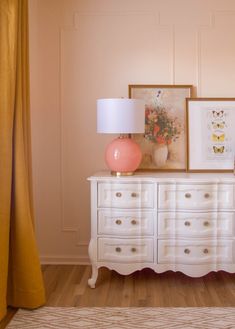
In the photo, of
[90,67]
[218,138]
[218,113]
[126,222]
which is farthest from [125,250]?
[90,67]

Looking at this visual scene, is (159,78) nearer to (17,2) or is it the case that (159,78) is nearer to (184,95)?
(184,95)

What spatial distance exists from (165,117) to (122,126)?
62 centimetres

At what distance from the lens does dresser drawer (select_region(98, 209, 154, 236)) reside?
10.1 ft

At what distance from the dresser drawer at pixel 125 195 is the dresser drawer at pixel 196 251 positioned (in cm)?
33

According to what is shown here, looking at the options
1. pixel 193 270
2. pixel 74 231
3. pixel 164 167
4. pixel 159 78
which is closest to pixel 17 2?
pixel 159 78

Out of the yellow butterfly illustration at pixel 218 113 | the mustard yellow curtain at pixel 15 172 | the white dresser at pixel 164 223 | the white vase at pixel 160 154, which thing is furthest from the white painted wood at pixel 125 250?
the yellow butterfly illustration at pixel 218 113

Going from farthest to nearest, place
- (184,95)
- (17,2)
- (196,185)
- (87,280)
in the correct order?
(184,95) < (87,280) < (196,185) < (17,2)

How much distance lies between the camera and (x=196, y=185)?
3.03 metres

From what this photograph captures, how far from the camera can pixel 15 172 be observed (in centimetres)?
260

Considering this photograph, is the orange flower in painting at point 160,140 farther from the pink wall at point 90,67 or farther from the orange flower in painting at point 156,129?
the pink wall at point 90,67

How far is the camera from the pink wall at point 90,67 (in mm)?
3504

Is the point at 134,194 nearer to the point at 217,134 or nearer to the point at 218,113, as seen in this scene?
the point at 217,134

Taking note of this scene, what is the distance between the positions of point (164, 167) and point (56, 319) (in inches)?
60.2

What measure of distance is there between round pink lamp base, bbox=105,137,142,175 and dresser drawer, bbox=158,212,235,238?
0.43 metres
